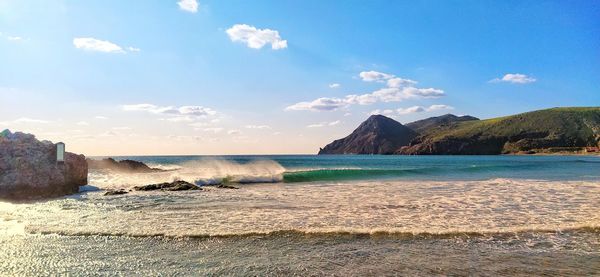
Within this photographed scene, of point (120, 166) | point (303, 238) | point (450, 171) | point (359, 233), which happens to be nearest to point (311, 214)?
point (359, 233)

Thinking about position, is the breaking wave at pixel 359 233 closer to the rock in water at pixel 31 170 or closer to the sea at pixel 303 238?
the sea at pixel 303 238

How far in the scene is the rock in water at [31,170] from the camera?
2075cm

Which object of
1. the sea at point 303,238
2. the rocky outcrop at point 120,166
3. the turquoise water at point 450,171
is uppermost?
the rocky outcrop at point 120,166

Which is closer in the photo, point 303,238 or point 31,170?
point 303,238

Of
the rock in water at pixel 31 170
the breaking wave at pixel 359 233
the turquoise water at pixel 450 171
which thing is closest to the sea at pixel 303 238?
the breaking wave at pixel 359 233

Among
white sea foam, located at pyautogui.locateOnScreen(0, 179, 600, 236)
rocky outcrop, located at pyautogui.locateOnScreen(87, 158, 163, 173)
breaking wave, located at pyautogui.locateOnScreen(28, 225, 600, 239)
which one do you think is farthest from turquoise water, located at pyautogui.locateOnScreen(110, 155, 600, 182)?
breaking wave, located at pyautogui.locateOnScreen(28, 225, 600, 239)

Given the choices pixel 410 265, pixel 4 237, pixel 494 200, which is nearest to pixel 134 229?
pixel 4 237

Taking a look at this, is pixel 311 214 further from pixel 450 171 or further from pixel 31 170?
pixel 450 171

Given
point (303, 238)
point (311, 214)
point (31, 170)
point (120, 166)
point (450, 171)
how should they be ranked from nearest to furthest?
point (303, 238)
point (311, 214)
point (31, 170)
point (450, 171)
point (120, 166)

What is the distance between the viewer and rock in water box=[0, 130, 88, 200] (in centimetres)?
2075

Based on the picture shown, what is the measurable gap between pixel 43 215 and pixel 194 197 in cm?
715

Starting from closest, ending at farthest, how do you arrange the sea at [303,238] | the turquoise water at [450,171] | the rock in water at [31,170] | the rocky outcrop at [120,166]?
the sea at [303,238] < the rock in water at [31,170] < the turquoise water at [450,171] < the rocky outcrop at [120,166]

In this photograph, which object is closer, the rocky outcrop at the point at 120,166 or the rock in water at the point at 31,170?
the rock in water at the point at 31,170

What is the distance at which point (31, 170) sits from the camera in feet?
71.6
